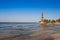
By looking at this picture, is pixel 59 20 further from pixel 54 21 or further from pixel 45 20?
pixel 45 20

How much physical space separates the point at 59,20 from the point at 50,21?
5885mm

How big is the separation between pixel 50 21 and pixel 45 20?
372 centimetres

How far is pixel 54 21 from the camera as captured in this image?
7706cm

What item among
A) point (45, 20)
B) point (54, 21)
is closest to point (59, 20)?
point (54, 21)

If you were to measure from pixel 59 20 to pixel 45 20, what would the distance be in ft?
27.0

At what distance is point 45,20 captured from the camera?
78.8 m

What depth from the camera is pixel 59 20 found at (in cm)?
7794

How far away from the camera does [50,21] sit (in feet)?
250

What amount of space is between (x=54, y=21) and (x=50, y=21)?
2623 millimetres
